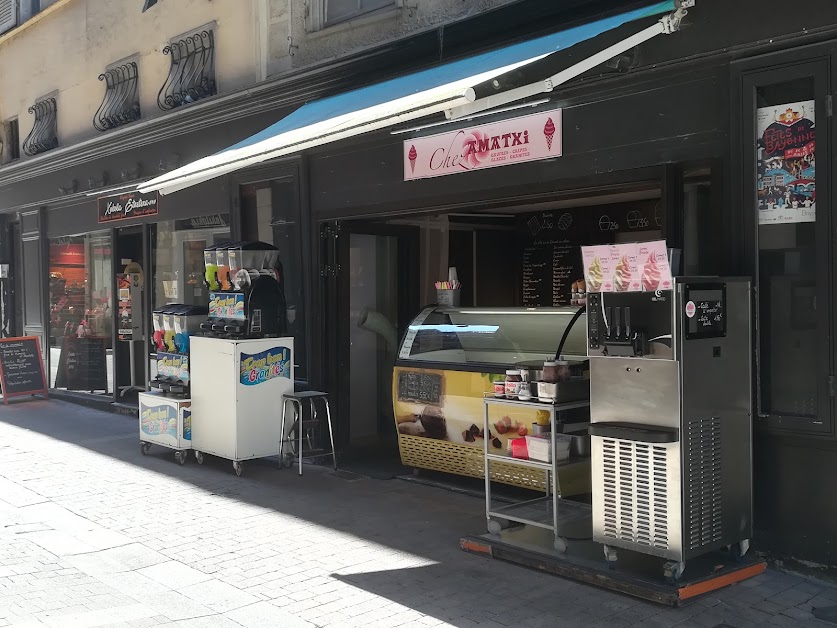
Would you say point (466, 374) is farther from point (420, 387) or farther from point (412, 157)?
point (412, 157)

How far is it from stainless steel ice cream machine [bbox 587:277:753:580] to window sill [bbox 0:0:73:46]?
12018 millimetres

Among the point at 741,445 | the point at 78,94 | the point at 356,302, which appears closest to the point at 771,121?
the point at 741,445

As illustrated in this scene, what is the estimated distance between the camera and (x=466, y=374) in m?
7.39

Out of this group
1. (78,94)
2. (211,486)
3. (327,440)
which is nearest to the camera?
(211,486)

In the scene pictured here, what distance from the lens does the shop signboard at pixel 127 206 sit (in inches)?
468

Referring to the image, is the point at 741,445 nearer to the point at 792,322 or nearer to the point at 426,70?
the point at 792,322

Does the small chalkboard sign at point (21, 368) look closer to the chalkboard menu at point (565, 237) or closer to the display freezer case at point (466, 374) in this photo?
the chalkboard menu at point (565, 237)

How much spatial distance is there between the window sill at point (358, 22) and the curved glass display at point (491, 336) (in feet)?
9.40

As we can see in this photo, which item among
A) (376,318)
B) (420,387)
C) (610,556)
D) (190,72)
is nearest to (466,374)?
(420,387)

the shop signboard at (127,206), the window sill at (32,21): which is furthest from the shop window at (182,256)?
the window sill at (32,21)

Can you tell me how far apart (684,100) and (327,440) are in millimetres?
5079

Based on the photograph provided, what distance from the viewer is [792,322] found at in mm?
5254

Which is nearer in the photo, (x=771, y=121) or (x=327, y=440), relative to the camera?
(x=771, y=121)

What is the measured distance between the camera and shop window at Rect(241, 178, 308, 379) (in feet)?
30.6
